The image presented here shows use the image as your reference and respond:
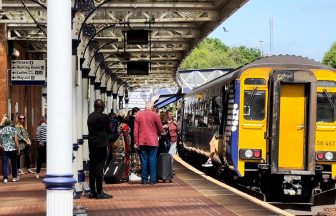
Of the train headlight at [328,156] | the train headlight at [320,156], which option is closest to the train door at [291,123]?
the train headlight at [320,156]

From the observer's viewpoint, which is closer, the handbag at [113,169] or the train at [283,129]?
the train at [283,129]

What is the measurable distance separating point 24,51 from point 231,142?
1289 centimetres

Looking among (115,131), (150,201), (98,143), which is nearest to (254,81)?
(115,131)

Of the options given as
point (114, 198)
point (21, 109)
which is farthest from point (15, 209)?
point (21, 109)

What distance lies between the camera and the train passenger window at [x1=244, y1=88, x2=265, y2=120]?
19.7 meters

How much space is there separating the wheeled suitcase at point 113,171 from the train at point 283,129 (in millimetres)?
2456

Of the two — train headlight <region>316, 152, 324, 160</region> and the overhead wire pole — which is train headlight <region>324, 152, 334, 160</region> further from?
the overhead wire pole

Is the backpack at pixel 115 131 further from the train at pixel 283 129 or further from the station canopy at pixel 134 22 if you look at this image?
the train at pixel 283 129

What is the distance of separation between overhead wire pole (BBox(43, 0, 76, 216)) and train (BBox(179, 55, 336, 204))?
1097 centimetres

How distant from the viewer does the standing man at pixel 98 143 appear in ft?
52.1

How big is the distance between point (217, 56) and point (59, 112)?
530 ft

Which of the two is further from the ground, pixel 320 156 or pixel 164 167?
pixel 320 156

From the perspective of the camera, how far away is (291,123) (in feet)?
62.2

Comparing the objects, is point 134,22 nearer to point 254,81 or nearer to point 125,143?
point 125,143
